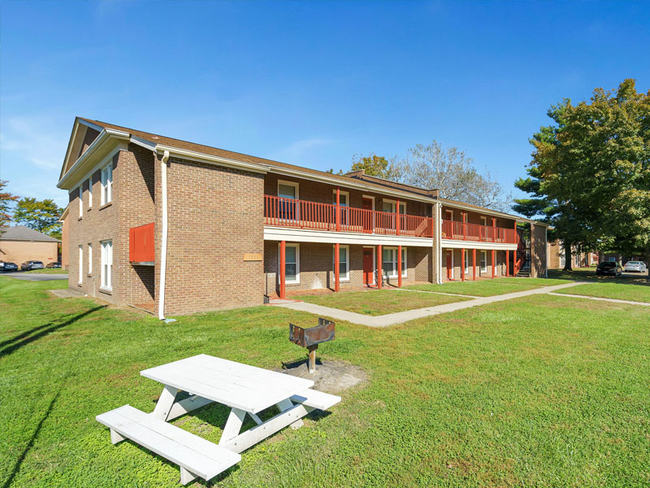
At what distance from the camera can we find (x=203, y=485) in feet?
8.57

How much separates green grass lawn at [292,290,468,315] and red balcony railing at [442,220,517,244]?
8837 mm

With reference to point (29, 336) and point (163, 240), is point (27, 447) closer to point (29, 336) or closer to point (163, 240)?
point (29, 336)

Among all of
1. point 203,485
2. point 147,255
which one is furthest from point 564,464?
point 147,255

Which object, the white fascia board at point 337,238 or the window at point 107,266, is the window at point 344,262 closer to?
the white fascia board at point 337,238

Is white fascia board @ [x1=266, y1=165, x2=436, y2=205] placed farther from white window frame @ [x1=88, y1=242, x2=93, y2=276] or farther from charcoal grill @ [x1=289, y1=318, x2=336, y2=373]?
white window frame @ [x1=88, y1=242, x2=93, y2=276]

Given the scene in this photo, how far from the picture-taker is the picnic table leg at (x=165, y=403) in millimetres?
3422

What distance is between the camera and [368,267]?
18438 millimetres

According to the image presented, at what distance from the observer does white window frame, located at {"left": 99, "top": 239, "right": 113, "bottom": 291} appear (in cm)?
1262

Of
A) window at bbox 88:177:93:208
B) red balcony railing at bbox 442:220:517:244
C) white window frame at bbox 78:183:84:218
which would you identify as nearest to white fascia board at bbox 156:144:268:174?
window at bbox 88:177:93:208

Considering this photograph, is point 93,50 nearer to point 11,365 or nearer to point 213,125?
point 213,125

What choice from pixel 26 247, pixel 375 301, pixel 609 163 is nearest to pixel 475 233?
pixel 609 163

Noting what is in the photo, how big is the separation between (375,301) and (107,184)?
10.7m

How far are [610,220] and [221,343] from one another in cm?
2564

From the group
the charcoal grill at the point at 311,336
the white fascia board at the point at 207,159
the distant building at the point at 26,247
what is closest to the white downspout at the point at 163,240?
the white fascia board at the point at 207,159
